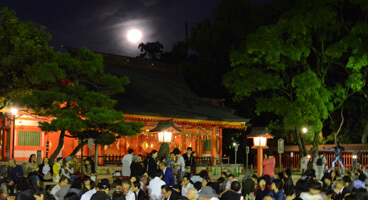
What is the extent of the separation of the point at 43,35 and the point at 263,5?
17.2 m

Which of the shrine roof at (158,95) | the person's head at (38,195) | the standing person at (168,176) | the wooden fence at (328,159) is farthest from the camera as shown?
the wooden fence at (328,159)

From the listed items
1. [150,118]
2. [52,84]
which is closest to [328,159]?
[150,118]

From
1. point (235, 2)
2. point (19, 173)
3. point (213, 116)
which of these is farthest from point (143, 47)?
point (19, 173)

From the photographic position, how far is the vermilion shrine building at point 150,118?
25.8 m

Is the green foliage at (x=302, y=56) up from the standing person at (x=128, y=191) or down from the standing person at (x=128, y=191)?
up

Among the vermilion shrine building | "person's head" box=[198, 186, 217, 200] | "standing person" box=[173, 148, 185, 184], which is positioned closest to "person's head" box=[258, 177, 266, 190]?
"person's head" box=[198, 186, 217, 200]

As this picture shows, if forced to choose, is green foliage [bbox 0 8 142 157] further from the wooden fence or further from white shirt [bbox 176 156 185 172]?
the wooden fence

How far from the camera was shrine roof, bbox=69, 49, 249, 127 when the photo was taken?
2784 centimetres

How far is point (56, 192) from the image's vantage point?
37.7ft

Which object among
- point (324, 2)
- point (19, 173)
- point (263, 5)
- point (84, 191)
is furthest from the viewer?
point (263, 5)

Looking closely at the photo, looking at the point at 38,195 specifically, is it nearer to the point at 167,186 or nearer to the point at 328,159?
the point at 167,186

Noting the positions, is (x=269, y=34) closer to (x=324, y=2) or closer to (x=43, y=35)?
(x=324, y=2)

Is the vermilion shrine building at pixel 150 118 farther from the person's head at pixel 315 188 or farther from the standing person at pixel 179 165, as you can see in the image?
the person's head at pixel 315 188

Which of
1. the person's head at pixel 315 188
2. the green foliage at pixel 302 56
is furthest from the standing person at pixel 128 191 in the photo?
the green foliage at pixel 302 56
